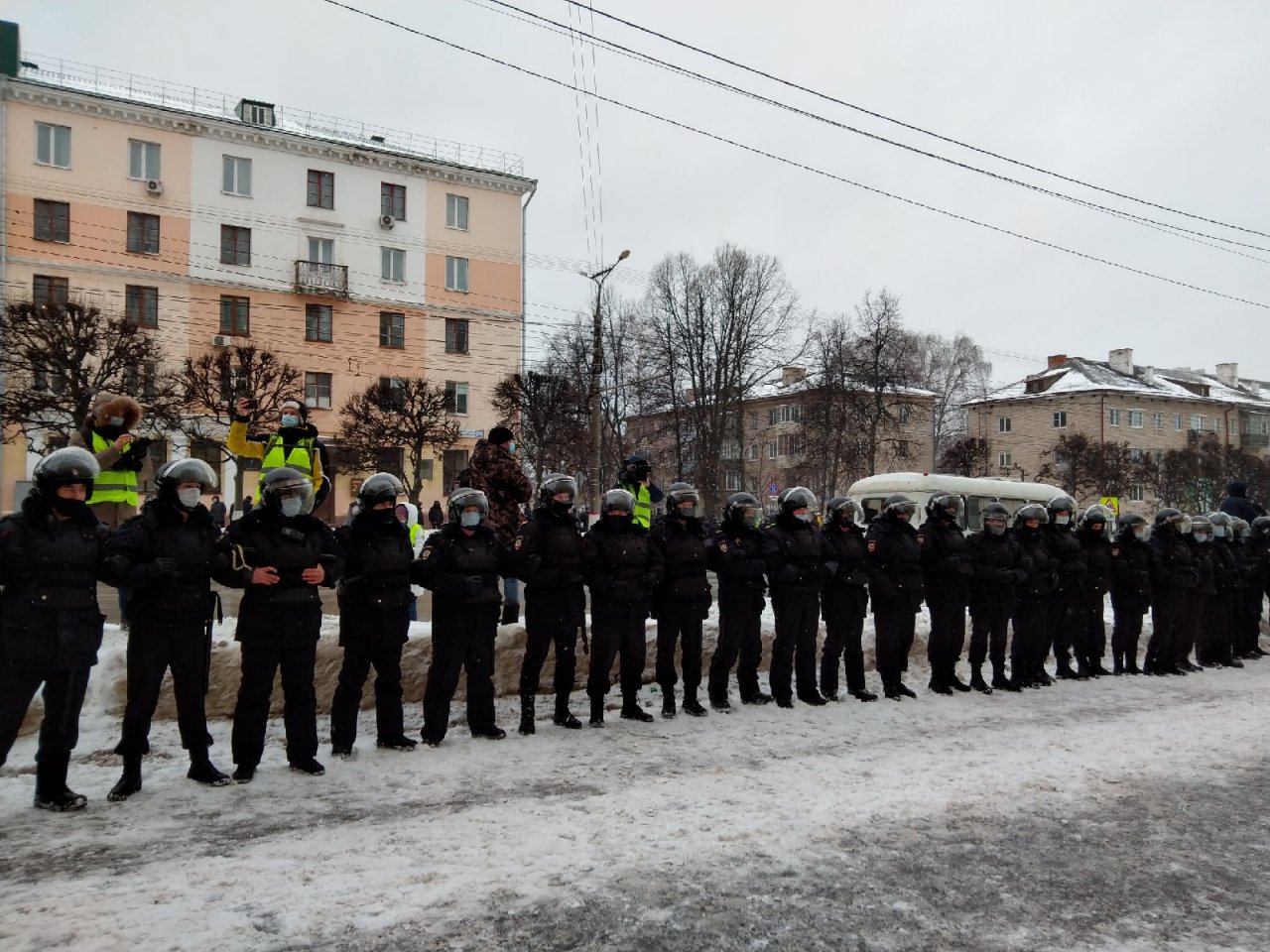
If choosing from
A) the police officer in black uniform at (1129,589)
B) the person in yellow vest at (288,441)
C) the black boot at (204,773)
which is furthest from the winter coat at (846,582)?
the black boot at (204,773)

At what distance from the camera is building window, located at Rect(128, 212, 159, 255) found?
36.8m

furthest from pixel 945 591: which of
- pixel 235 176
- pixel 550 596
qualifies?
pixel 235 176

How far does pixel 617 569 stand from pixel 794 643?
218cm

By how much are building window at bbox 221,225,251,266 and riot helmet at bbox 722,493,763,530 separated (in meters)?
34.2

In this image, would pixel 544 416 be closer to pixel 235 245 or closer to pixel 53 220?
pixel 235 245

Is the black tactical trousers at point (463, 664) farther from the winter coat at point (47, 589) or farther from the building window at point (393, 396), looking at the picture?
the building window at point (393, 396)

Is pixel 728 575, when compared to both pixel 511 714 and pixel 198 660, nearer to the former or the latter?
pixel 511 714

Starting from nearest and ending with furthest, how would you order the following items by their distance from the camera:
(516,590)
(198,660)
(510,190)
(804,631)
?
(198,660) < (804,631) < (516,590) < (510,190)

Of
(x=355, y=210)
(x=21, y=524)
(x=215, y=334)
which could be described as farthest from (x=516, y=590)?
(x=355, y=210)

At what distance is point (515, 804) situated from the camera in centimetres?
605

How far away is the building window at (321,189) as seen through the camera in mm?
40094

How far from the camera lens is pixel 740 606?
941 cm

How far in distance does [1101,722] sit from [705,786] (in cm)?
470

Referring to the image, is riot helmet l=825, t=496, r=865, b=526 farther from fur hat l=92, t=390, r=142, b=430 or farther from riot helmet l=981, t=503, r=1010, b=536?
fur hat l=92, t=390, r=142, b=430
